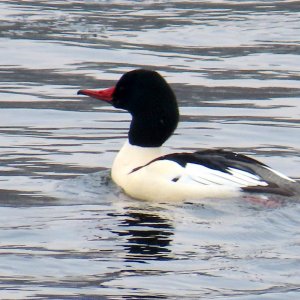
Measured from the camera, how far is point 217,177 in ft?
36.0

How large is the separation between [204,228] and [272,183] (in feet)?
3.43

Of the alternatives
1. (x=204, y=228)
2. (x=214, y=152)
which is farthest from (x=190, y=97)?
(x=204, y=228)

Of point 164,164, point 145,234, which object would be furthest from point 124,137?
point 145,234

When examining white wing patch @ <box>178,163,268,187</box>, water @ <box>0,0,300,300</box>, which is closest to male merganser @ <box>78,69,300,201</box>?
white wing patch @ <box>178,163,268,187</box>

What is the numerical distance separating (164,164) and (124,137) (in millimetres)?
2665

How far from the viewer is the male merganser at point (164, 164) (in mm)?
10875

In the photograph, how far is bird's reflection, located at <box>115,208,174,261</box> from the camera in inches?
361

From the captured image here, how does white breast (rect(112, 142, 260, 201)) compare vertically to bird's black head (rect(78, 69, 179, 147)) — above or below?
→ below

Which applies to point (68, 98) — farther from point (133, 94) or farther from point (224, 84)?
point (133, 94)

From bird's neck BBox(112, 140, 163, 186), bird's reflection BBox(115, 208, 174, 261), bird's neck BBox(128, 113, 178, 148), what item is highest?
bird's neck BBox(128, 113, 178, 148)

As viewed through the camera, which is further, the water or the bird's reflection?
the bird's reflection

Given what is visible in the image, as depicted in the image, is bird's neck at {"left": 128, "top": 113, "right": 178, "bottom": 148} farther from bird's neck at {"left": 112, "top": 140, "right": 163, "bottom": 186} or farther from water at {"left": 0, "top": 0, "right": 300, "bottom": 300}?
water at {"left": 0, "top": 0, "right": 300, "bottom": 300}

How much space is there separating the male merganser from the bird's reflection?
541mm

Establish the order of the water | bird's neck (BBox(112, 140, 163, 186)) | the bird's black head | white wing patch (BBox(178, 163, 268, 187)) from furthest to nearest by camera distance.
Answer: the bird's black head, bird's neck (BBox(112, 140, 163, 186)), white wing patch (BBox(178, 163, 268, 187)), the water
